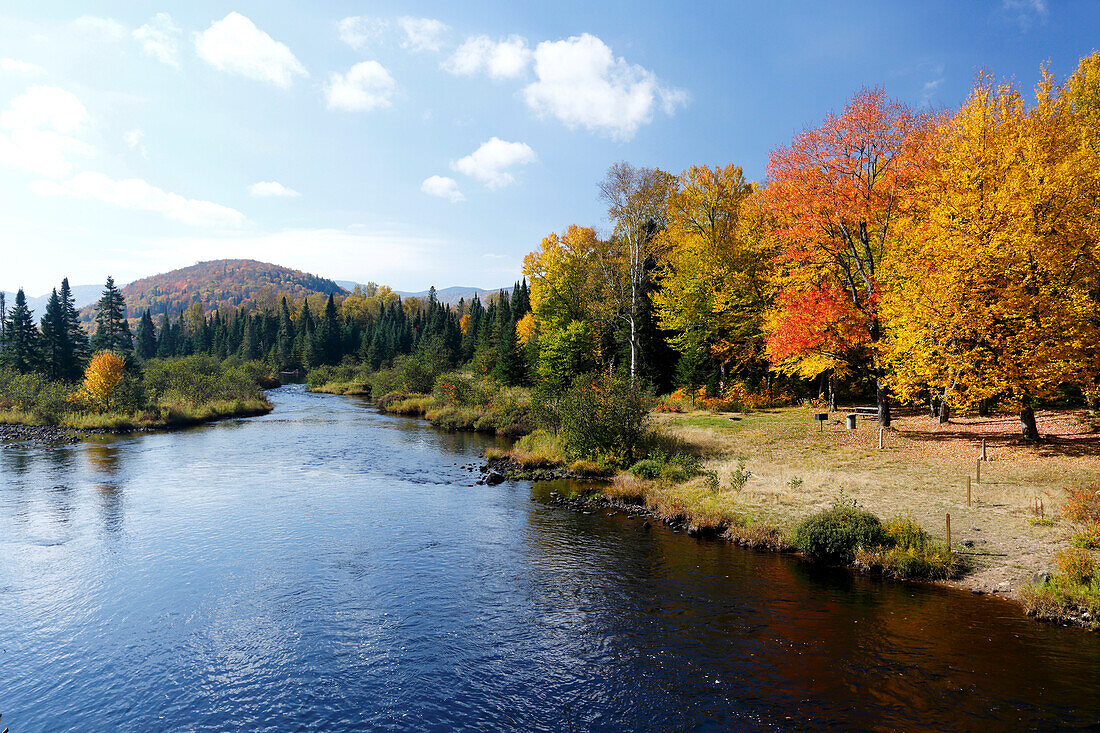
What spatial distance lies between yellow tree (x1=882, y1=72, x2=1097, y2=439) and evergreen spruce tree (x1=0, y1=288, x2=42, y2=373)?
80802 mm

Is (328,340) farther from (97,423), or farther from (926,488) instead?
(926,488)

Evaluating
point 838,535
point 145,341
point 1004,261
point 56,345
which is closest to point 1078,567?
point 838,535

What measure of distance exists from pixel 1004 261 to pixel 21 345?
85496mm

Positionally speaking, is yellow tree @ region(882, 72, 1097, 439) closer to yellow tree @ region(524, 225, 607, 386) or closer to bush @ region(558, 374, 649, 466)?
bush @ region(558, 374, 649, 466)

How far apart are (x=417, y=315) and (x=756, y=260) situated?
4665 inches

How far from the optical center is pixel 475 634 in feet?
41.3

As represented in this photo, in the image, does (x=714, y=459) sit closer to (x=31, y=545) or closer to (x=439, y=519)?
(x=439, y=519)

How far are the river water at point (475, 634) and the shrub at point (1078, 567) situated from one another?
154 cm

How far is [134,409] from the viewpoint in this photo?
4697cm

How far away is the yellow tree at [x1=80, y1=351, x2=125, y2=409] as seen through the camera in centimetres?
4566

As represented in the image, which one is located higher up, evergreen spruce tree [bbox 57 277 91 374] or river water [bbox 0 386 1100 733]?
evergreen spruce tree [bbox 57 277 91 374]

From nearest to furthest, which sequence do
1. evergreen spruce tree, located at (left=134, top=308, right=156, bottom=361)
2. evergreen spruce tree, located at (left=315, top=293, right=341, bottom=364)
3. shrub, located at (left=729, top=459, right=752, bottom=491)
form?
shrub, located at (left=729, top=459, right=752, bottom=491) → evergreen spruce tree, located at (left=315, top=293, right=341, bottom=364) → evergreen spruce tree, located at (left=134, top=308, right=156, bottom=361)

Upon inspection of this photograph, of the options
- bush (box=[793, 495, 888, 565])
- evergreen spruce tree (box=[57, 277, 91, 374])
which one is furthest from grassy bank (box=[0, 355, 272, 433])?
bush (box=[793, 495, 888, 565])

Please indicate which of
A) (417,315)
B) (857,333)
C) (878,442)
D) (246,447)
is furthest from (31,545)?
(417,315)
